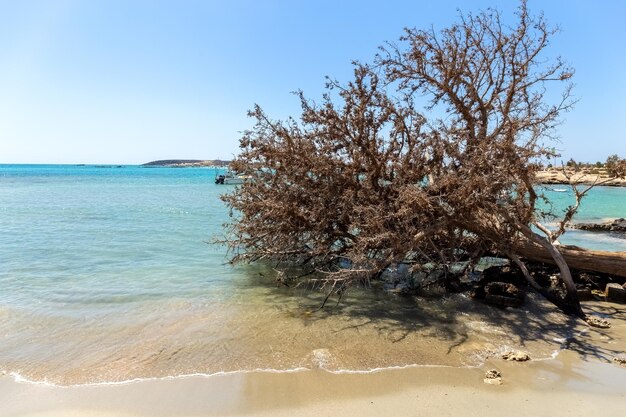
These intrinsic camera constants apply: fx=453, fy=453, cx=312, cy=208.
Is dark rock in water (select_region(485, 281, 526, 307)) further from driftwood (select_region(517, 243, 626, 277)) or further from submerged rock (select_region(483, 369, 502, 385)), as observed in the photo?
submerged rock (select_region(483, 369, 502, 385))

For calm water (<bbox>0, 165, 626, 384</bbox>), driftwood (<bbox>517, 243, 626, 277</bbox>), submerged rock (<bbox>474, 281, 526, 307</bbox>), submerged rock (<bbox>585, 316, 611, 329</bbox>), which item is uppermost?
driftwood (<bbox>517, 243, 626, 277</bbox>)

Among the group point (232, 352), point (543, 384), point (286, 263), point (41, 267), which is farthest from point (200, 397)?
point (41, 267)

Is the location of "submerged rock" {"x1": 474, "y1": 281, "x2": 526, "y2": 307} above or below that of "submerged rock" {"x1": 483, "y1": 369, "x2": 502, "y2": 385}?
above

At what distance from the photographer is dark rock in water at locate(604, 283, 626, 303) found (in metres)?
9.04

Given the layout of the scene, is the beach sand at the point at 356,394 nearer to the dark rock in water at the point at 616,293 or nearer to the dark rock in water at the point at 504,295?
the dark rock in water at the point at 504,295

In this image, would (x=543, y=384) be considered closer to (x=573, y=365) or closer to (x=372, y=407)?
(x=573, y=365)

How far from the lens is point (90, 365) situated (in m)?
6.11

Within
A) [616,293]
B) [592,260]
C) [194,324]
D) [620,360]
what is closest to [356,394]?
[194,324]

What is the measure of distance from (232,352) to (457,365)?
3.15 metres

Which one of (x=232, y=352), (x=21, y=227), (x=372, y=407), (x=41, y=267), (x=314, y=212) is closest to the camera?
(x=372, y=407)

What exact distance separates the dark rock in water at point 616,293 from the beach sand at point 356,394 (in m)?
3.54

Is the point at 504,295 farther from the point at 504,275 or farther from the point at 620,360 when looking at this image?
the point at 620,360

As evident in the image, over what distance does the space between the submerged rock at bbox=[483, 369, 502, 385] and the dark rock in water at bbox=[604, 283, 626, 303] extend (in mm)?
4947

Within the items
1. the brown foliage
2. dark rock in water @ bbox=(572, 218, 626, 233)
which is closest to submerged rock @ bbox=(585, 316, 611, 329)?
the brown foliage
